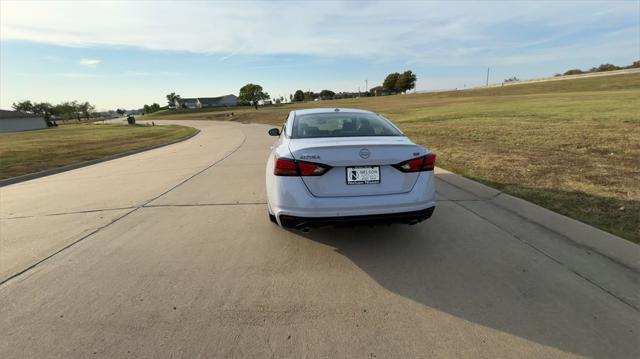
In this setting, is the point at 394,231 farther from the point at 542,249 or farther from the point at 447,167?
the point at 447,167

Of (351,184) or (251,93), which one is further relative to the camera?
(251,93)

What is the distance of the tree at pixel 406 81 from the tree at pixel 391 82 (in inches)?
86.2

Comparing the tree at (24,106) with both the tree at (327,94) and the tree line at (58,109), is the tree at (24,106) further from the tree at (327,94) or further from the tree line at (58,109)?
the tree at (327,94)

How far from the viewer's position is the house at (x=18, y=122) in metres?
59.3

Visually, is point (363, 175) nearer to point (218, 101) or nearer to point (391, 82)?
point (391, 82)

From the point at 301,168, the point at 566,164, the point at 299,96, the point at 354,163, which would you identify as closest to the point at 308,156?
the point at 301,168

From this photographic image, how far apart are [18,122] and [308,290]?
261ft

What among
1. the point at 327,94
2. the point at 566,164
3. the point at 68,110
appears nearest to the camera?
the point at 566,164

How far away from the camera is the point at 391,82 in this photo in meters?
130

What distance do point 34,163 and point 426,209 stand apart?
1323 cm

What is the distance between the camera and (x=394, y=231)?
4.51m

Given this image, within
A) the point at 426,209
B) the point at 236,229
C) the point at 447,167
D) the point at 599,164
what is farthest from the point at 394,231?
the point at 599,164

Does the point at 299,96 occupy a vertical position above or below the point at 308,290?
above

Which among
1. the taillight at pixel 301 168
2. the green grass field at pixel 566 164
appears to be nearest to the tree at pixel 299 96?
the green grass field at pixel 566 164
